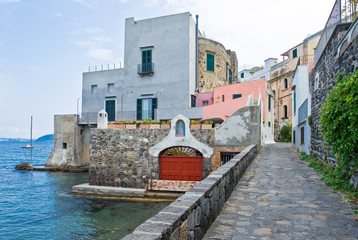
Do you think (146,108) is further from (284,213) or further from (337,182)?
(284,213)

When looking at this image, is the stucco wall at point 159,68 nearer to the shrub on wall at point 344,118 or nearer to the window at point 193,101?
the window at point 193,101

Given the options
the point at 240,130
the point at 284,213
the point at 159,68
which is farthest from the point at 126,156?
the point at 284,213

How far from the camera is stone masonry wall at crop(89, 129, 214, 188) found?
568 inches

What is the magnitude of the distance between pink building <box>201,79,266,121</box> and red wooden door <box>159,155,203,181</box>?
6.74 m

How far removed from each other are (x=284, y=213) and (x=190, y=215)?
2212 mm

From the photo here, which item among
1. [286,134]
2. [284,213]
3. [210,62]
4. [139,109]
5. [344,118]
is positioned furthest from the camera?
[286,134]

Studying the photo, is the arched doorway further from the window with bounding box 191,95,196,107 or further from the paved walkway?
the window with bounding box 191,95,196,107

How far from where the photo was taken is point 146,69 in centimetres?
2342

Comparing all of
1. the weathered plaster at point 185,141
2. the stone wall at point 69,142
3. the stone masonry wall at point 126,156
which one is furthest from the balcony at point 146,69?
the weathered plaster at point 185,141

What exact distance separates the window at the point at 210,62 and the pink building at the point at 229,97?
2447mm

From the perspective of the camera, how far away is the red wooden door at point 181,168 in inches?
555

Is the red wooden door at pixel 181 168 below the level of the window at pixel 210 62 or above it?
below

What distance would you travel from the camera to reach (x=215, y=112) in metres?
20.7

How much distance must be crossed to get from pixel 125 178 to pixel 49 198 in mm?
5040
